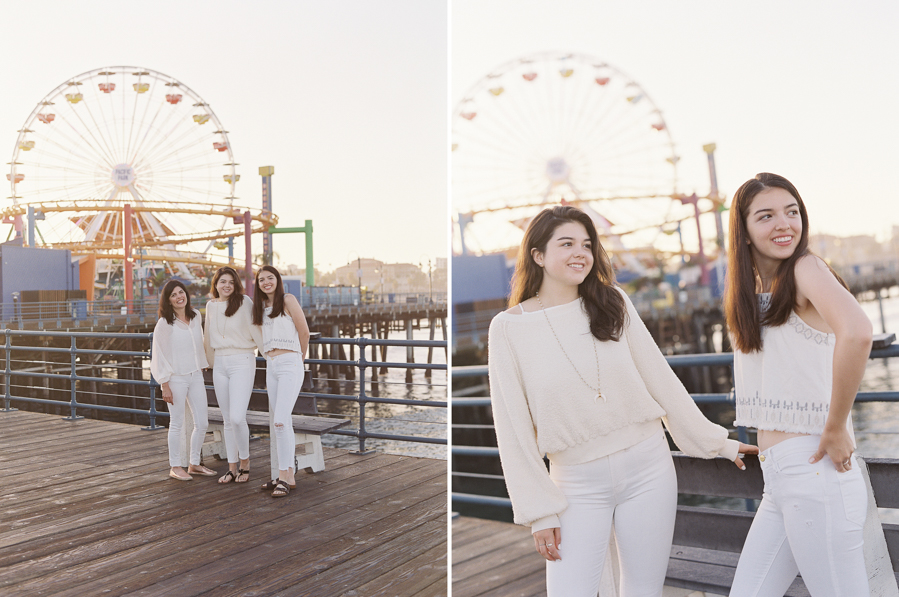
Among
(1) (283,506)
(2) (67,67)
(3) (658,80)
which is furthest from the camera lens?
(3) (658,80)

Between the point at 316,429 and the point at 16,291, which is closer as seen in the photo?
the point at 316,429

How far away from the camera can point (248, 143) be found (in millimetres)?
19984

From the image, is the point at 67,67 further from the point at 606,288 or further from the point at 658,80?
the point at 606,288

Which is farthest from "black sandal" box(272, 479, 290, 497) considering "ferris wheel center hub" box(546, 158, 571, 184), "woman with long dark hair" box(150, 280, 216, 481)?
"ferris wheel center hub" box(546, 158, 571, 184)

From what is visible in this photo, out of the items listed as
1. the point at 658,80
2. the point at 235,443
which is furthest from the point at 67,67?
the point at 235,443

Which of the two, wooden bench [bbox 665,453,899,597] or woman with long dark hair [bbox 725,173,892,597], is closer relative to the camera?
woman with long dark hair [bbox 725,173,892,597]

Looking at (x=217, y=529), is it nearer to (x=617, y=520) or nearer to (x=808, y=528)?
(x=617, y=520)

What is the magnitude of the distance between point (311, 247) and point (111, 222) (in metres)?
15.7

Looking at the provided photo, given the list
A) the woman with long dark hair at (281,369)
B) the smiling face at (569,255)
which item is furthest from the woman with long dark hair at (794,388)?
the woman with long dark hair at (281,369)

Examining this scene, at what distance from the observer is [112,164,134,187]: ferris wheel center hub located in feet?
53.0

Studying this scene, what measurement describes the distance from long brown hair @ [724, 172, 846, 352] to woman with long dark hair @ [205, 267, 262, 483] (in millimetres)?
2476

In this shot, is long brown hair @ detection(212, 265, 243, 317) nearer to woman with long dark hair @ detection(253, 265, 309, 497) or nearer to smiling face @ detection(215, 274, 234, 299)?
smiling face @ detection(215, 274, 234, 299)

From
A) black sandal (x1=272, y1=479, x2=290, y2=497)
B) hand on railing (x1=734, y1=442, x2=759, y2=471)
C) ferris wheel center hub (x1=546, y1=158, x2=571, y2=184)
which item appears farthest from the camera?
ferris wheel center hub (x1=546, y1=158, x2=571, y2=184)

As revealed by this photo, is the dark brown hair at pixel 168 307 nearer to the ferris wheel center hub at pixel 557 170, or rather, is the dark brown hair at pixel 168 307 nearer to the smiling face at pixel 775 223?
the smiling face at pixel 775 223
